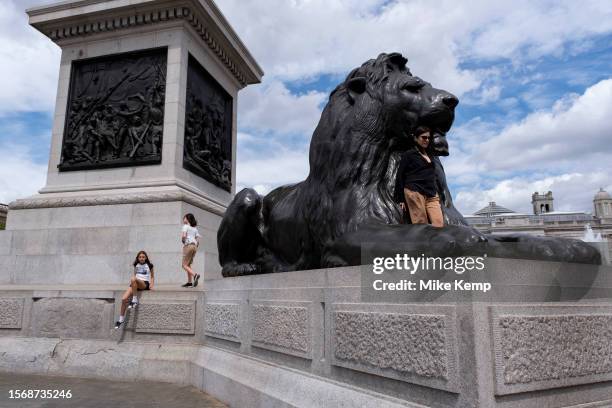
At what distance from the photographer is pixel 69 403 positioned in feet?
15.9

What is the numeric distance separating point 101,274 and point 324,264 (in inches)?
302

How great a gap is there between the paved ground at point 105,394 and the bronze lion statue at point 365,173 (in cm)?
194

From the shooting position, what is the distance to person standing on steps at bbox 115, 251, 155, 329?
669 centimetres

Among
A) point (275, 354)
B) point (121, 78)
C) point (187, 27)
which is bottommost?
point (275, 354)

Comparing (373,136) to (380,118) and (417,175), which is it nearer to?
(380,118)

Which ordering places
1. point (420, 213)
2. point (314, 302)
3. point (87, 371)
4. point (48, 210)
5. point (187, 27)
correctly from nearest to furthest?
1. point (420, 213)
2. point (314, 302)
3. point (87, 371)
4. point (48, 210)
5. point (187, 27)

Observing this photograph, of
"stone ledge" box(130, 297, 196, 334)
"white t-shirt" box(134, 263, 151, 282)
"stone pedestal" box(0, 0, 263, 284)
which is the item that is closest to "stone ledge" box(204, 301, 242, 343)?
"stone ledge" box(130, 297, 196, 334)

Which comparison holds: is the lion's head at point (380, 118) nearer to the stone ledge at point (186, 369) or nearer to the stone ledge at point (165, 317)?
the stone ledge at point (186, 369)

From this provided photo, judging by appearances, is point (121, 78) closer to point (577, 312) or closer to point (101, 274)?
point (101, 274)

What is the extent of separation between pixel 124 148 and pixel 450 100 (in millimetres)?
9576

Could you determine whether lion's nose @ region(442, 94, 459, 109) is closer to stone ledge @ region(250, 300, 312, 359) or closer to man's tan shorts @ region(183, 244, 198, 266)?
stone ledge @ region(250, 300, 312, 359)

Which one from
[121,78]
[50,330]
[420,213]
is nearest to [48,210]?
[121,78]

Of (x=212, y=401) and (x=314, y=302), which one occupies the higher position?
(x=314, y=302)

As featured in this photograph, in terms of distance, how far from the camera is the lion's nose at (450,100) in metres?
3.90
